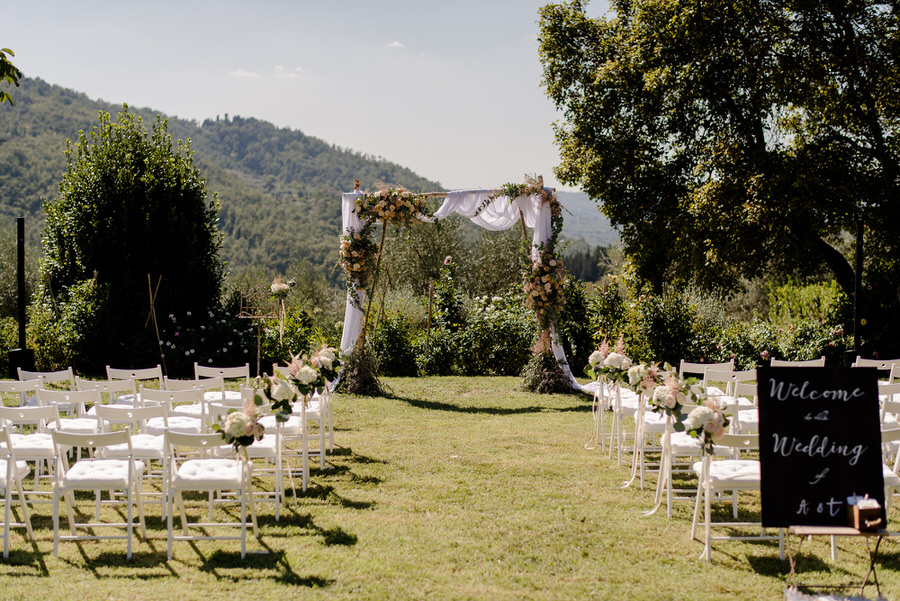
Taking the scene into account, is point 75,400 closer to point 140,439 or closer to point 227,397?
point 140,439

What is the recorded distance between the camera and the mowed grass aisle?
429 centimetres

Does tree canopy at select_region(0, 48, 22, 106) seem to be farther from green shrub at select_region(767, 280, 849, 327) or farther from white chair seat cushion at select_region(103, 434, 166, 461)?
green shrub at select_region(767, 280, 849, 327)

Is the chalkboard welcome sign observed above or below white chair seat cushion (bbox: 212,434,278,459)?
above

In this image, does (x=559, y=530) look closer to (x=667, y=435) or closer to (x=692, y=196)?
(x=667, y=435)

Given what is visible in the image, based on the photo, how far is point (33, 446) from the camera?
565 centimetres

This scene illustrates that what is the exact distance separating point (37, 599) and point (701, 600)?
12.4 feet

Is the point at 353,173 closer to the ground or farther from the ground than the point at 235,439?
farther from the ground

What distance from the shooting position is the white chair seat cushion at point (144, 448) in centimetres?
→ 562

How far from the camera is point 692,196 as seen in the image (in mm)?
14328

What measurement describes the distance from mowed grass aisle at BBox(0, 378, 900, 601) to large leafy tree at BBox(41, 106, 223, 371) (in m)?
8.66

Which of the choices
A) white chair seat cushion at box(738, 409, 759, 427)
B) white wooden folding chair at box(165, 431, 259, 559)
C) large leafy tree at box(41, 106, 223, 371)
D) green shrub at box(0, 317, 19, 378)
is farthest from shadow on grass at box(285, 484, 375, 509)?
green shrub at box(0, 317, 19, 378)

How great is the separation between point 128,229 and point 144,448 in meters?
9.77

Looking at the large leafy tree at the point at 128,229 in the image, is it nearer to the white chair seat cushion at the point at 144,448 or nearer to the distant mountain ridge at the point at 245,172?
the distant mountain ridge at the point at 245,172

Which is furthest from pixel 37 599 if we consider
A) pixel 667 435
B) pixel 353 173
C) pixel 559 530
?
pixel 353 173
